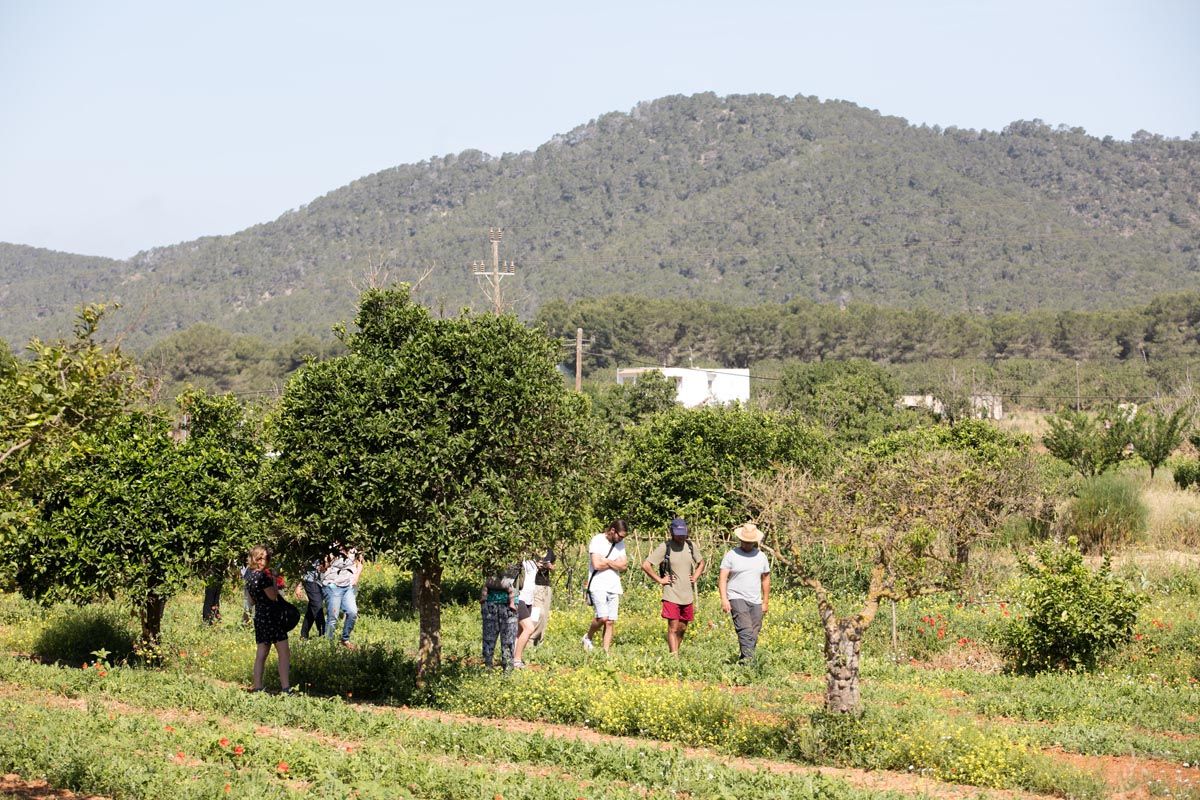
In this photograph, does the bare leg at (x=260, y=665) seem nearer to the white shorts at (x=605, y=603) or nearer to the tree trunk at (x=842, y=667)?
the white shorts at (x=605, y=603)

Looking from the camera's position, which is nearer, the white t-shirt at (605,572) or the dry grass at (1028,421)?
the white t-shirt at (605,572)

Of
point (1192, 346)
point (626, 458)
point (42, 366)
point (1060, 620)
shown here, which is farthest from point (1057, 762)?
point (1192, 346)

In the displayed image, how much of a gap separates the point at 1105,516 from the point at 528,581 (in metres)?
13.6

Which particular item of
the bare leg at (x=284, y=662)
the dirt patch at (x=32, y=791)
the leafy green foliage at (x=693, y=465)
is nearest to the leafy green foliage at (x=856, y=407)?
the leafy green foliage at (x=693, y=465)

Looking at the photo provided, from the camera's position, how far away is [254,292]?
162750mm

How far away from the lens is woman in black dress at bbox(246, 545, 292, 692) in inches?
456

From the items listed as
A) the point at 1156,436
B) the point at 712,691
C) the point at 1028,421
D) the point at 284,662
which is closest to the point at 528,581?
the point at 284,662

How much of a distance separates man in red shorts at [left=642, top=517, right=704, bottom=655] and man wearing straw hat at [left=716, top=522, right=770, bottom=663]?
0.58 m

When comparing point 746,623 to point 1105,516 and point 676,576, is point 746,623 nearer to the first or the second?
point 676,576

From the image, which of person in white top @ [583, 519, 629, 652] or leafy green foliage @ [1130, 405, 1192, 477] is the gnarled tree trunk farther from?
leafy green foliage @ [1130, 405, 1192, 477]

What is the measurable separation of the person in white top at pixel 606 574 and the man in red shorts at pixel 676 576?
527mm

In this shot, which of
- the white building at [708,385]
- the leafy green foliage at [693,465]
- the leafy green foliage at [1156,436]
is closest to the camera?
the leafy green foliage at [693,465]

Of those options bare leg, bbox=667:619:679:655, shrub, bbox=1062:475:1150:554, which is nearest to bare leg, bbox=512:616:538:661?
bare leg, bbox=667:619:679:655

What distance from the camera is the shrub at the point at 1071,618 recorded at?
13102 millimetres
